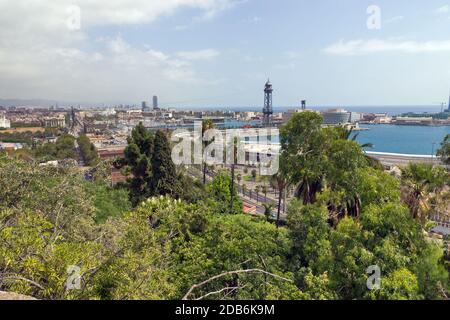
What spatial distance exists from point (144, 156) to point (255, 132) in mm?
82925

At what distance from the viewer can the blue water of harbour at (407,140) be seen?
88.9 m

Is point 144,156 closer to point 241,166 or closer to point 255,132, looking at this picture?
point 241,166

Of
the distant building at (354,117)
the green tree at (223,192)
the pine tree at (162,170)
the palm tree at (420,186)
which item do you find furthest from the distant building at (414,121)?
the pine tree at (162,170)

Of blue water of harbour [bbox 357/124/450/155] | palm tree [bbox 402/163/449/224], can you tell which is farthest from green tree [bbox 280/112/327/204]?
blue water of harbour [bbox 357/124/450/155]

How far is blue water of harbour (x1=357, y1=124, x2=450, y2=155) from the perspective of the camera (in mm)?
88938

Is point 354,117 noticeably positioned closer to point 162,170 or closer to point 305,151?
point 162,170

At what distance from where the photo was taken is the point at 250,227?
10.8 metres

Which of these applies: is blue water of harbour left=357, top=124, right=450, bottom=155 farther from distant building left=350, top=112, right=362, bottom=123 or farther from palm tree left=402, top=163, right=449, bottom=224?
palm tree left=402, top=163, right=449, bottom=224

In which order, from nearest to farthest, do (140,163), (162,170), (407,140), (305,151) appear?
1. (305,151)
2. (162,170)
3. (140,163)
4. (407,140)

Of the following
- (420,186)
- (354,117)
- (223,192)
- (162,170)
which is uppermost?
(354,117)

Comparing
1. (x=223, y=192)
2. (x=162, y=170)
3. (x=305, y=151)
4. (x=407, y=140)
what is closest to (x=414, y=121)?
(x=407, y=140)

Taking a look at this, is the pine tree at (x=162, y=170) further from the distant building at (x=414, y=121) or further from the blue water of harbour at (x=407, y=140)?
the distant building at (x=414, y=121)

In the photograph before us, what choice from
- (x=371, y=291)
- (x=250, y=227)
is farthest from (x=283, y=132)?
(x=371, y=291)

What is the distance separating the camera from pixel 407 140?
108 m
